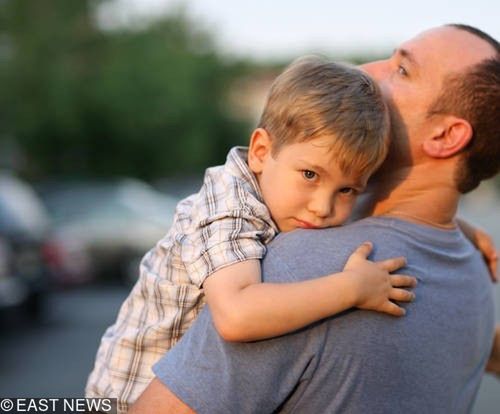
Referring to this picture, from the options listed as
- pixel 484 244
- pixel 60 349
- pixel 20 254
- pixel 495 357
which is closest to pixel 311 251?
pixel 484 244

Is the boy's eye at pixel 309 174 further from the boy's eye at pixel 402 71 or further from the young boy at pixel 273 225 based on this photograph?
the boy's eye at pixel 402 71

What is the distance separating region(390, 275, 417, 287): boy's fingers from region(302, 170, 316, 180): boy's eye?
0.36 metres

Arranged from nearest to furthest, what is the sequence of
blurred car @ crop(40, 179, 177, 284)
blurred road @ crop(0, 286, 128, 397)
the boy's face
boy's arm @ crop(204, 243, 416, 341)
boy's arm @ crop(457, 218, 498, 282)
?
boy's arm @ crop(204, 243, 416, 341)
the boy's face
boy's arm @ crop(457, 218, 498, 282)
blurred road @ crop(0, 286, 128, 397)
blurred car @ crop(40, 179, 177, 284)

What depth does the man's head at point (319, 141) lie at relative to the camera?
2.20 m

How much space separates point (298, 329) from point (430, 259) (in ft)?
1.71

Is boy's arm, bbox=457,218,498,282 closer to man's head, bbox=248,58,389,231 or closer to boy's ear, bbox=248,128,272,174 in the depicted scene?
man's head, bbox=248,58,389,231

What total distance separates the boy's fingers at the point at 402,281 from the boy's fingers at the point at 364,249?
0.29 feet

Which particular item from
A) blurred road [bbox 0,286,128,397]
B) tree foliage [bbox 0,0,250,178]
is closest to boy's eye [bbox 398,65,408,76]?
blurred road [bbox 0,286,128,397]

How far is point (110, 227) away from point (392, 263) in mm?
12235

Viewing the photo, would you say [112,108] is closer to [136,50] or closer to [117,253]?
[136,50]

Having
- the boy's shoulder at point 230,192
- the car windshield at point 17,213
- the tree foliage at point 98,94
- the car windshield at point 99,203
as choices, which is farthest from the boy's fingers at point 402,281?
the tree foliage at point 98,94

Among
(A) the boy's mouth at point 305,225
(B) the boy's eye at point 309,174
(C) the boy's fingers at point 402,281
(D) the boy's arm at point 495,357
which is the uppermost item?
(B) the boy's eye at point 309,174

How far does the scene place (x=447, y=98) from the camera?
8.30ft

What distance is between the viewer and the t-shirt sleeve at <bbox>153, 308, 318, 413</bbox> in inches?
79.1
